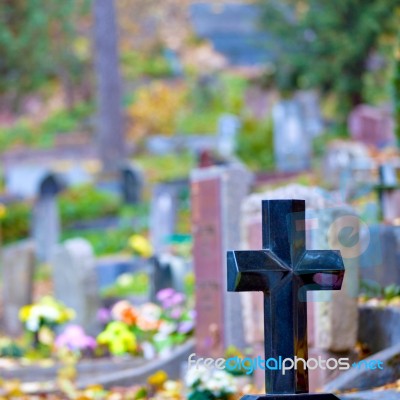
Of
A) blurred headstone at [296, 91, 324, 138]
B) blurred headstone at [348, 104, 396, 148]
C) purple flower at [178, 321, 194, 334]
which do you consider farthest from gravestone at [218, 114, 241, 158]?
purple flower at [178, 321, 194, 334]

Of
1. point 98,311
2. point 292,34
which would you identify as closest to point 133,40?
point 292,34

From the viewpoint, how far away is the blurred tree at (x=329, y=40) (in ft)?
83.8

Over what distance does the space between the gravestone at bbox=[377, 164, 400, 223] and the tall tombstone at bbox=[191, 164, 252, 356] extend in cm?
193

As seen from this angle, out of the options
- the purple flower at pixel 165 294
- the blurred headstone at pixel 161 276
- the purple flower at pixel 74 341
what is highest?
the blurred headstone at pixel 161 276

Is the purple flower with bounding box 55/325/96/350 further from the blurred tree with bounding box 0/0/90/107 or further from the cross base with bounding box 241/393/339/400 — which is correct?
the blurred tree with bounding box 0/0/90/107

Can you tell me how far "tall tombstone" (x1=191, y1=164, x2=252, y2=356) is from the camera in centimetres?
891

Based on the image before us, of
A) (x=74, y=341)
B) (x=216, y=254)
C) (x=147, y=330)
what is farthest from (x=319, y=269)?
(x=74, y=341)

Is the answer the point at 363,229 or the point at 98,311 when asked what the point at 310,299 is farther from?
the point at 98,311

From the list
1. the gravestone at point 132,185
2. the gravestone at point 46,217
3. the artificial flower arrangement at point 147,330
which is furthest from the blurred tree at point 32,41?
the artificial flower arrangement at point 147,330

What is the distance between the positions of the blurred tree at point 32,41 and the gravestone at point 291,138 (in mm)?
10651

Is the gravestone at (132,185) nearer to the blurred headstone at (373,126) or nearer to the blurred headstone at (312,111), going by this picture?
the blurred headstone at (312,111)

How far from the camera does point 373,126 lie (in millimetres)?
23594

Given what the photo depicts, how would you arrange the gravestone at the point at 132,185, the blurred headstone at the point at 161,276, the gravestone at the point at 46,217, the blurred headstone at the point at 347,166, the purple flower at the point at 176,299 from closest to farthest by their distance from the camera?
the purple flower at the point at 176,299 < the blurred headstone at the point at 161,276 < the blurred headstone at the point at 347,166 < the gravestone at the point at 46,217 < the gravestone at the point at 132,185

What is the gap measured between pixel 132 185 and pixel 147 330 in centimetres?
1425
